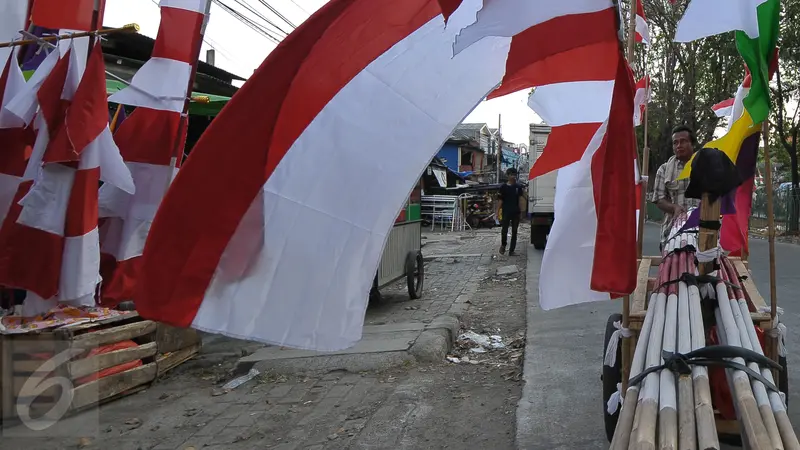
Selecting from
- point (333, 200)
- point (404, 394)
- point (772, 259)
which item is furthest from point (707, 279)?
point (404, 394)

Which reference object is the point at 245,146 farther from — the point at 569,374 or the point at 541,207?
the point at 541,207

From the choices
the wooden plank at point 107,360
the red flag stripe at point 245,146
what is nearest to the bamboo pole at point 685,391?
the red flag stripe at point 245,146

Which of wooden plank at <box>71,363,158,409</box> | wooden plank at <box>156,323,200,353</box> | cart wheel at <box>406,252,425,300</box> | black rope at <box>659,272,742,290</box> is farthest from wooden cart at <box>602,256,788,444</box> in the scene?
cart wheel at <box>406,252,425,300</box>

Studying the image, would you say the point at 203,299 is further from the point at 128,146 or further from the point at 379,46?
the point at 128,146

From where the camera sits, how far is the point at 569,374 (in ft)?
19.1

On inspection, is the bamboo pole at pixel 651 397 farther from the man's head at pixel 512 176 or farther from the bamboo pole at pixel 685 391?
the man's head at pixel 512 176

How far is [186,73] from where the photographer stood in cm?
355

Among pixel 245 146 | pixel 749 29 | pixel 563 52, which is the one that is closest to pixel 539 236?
pixel 563 52

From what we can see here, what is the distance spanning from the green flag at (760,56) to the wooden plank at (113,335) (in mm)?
4952

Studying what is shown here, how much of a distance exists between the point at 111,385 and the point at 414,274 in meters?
5.49

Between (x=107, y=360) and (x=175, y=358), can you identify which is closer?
(x=107, y=360)

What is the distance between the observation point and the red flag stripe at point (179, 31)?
3496 mm

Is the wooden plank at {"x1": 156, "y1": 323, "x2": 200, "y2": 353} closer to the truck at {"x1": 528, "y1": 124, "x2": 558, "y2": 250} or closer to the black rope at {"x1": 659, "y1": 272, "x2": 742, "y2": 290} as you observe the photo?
the black rope at {"x1": 659, "y1": 272, "x2": 742, "y2": 290}

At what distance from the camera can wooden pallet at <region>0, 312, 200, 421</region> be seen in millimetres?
4961
